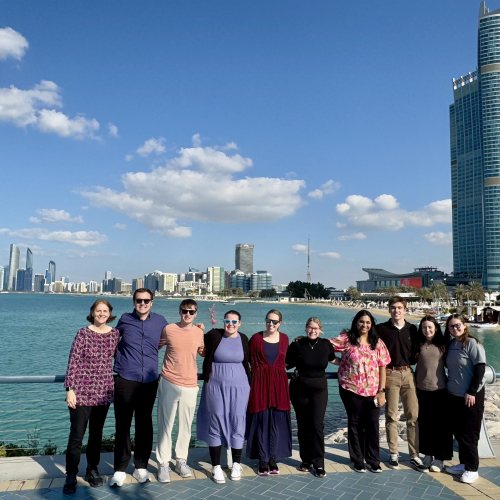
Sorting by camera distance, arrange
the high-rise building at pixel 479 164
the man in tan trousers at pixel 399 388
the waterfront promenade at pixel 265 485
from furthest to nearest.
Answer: the high-rise building at pixel 479 164
the man in tan trousers at pixel 399 388
the waterfront promenade at pixel 265 485

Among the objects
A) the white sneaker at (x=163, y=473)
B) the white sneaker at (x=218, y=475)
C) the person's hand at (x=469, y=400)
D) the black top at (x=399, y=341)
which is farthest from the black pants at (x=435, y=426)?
the white sneaker at (x=163, y=473)

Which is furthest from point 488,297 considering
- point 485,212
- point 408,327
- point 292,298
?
point 408,327

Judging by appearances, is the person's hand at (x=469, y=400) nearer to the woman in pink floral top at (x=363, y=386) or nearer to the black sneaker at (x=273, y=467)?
the woman in pink floral top at (x=363, y=386)

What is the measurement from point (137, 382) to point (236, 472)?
4.60 feet

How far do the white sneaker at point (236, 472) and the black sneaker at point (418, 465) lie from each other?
1983mm

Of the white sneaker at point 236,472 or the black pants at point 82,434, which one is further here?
the white sneaker at point 236,472

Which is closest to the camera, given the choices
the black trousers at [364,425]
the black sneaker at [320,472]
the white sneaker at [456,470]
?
the black sneaker at [320,472]

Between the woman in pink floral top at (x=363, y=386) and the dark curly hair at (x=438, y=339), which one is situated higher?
the dark curly hair at (x=438, y=339)

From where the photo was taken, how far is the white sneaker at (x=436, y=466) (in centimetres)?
477

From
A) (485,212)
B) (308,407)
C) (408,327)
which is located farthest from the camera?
(485,212)

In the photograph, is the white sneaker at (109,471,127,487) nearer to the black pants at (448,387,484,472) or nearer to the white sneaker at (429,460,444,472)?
the white sneaker at (429,460,444,472)

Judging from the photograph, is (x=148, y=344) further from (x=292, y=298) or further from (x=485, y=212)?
(x=292, y=298)

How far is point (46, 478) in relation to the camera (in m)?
4.42

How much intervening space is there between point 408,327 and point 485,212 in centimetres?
13378
